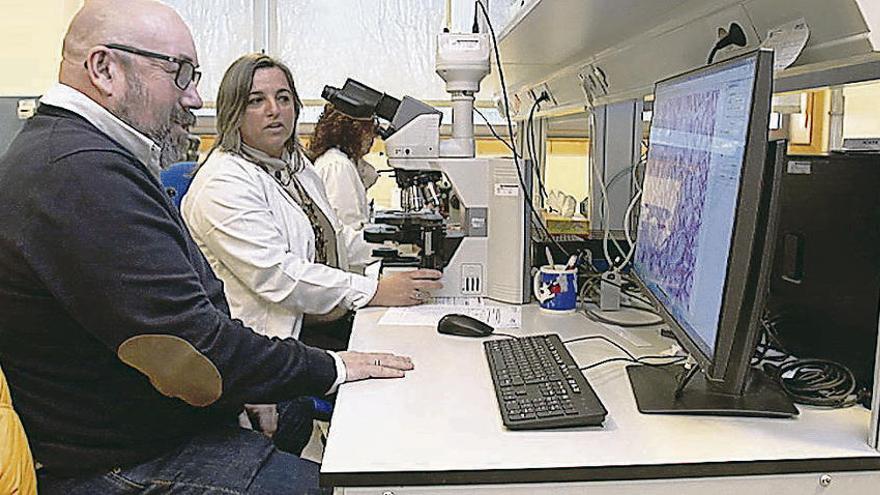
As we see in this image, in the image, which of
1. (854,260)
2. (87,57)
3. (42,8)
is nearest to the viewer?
(854,260)

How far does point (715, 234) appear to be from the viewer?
1.03m

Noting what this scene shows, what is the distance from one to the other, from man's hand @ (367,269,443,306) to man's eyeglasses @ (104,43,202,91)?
27.2 inches

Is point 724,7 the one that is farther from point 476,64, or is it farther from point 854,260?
point 476,64

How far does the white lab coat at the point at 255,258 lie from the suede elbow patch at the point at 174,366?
2.32 feet

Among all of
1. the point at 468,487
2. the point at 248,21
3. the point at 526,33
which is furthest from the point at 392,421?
the point at 248,21

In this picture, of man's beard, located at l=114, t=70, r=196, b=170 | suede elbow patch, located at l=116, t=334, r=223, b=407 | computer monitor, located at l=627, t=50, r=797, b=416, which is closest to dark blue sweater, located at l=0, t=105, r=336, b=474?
suede elbow patch, located at l=116, t=334, r=223, b=407

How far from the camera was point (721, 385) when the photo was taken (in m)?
1.22

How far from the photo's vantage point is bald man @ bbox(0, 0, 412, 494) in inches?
47.9

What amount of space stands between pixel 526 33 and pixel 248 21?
2.66 metres

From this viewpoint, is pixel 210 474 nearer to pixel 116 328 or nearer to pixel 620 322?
pixel 116 328

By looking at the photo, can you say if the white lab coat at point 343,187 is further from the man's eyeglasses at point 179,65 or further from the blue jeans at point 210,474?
the blue jeans at point 210,474

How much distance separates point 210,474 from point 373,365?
0.31 metres

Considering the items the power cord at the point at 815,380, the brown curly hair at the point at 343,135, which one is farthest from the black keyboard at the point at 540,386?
the brown curly hair at the point at 343,135

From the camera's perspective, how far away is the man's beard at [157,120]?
1.43 metres
